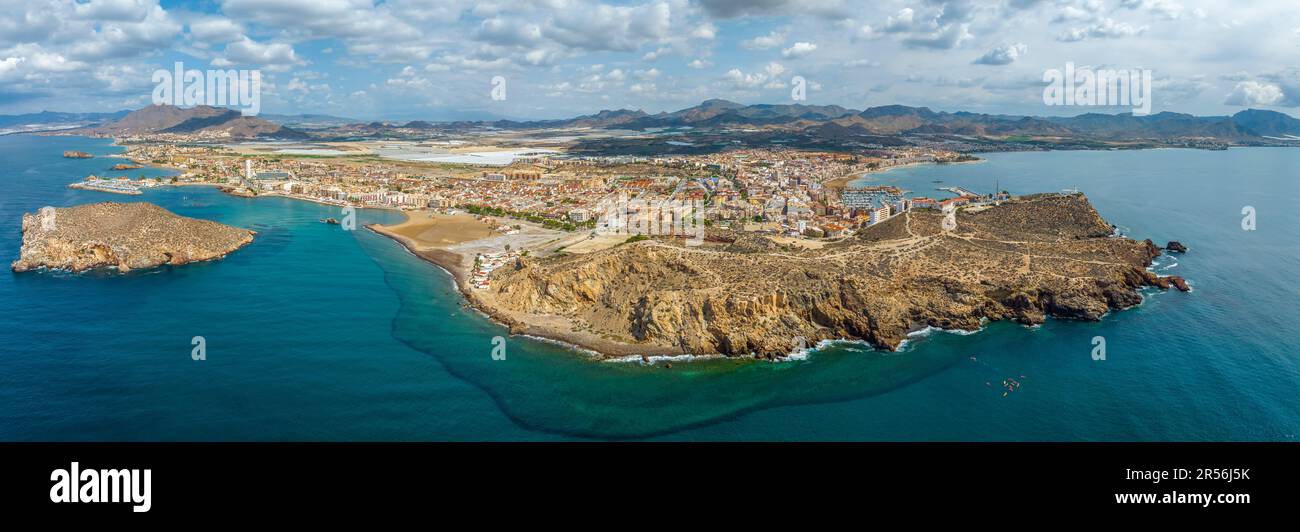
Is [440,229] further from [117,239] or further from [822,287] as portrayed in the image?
[822,287]

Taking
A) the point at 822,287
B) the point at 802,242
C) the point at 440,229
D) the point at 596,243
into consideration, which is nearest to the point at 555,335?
the point at 822,287

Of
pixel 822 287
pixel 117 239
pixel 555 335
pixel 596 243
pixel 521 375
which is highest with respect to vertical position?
pixel 117 239

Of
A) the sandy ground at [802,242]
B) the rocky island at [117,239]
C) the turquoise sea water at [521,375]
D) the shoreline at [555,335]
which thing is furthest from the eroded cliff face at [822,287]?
the rocky island at [117,239]

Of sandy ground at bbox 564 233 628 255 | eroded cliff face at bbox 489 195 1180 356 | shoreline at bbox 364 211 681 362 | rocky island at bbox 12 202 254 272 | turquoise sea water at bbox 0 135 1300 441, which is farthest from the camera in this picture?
sandy ground at bbox 564 233 628 255

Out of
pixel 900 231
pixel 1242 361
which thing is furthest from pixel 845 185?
pixel 1242 361

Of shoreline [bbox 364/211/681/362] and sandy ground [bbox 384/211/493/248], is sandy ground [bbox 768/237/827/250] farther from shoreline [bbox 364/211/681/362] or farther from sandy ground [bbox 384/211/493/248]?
sandy ground [bbox 384/211/493/248]

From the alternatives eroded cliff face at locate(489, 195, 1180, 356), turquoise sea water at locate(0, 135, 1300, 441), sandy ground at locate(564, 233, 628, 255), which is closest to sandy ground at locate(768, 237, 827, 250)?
eroded cliff face at locate(489, 195, 1180, 356)
